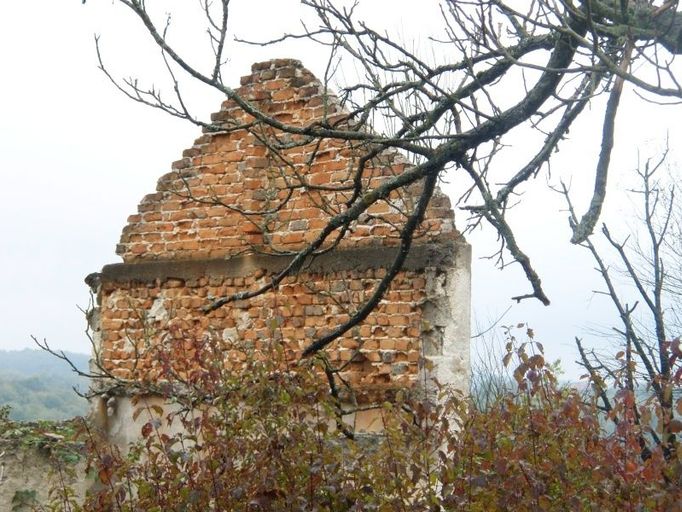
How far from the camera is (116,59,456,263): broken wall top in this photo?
653 cm

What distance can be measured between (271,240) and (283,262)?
21cm

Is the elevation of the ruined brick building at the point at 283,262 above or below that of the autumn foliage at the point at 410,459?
above

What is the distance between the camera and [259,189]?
277 inches

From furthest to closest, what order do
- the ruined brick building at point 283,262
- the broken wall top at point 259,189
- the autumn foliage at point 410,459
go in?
the broken wall top at point 259,189 → the ruined brick building at point 283,262 → the autumn foliage at point 410,459

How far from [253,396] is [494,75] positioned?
2.01 meters

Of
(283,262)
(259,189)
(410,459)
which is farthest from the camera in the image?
(259,189)

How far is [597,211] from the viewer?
384 centimetres

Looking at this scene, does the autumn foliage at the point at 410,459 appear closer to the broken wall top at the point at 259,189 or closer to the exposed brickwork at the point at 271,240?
the exposed brickwork at the point at 271,240

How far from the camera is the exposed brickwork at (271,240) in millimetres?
6152

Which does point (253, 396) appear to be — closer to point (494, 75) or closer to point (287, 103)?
point (494, 75)

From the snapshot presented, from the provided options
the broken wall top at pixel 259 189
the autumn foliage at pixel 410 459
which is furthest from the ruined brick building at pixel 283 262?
the autumn foliage at pixel 410 459

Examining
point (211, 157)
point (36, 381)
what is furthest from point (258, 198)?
point (36, 381)

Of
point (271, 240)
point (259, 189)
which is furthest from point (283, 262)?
point (259, 189)

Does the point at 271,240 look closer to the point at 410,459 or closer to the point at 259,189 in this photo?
the point at 259,189
